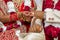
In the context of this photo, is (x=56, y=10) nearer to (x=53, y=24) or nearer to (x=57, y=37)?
(x=53, y=24)

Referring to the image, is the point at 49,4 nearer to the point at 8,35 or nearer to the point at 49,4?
the point at 49,4

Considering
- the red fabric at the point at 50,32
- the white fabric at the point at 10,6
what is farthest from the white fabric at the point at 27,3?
the red fabric at the point at 50,32

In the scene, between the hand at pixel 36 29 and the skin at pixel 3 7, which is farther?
the skin at pixel 3 7

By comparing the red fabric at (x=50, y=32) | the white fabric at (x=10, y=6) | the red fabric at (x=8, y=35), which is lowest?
the red fabric at (x=50, y=32)

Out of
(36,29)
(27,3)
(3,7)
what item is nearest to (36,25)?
(36,29)

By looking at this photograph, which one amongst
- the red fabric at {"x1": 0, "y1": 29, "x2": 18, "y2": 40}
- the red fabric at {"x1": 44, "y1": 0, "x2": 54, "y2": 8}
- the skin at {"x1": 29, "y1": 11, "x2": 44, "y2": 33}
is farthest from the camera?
the red fabric at {"x1": 44, "y1": 0, "x2": 54, "y2": 8}

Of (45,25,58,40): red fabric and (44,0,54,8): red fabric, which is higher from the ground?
(44,0,54,8): red fabric

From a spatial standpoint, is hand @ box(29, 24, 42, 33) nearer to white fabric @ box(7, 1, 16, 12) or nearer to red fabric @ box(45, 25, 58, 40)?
red fabric @ box(45, 25, 58, 40)

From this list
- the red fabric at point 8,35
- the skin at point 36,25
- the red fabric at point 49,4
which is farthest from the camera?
the red fabric at point 49,4

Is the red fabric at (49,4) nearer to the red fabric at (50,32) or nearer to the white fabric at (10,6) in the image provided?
the red fabric at (50,32)

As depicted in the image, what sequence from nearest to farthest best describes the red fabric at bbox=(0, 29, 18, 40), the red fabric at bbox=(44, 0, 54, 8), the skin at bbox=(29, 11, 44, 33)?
1. the red fabric at bbox=(0, 29, 18, 40)
2. the skin at bbox=(29, 11, 44, 33)
3. the red fabric at bbox=(44, 0, 54, 8)

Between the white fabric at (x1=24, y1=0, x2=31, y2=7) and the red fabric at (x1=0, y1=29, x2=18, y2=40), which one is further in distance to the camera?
the white fabric at (x1=24, y1=0, x2=31, y2=7)

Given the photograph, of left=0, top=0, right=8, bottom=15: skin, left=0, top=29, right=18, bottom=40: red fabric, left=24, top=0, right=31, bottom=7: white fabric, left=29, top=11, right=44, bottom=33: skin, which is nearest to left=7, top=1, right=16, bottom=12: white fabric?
left=0, top=0, right=8, bottom=15: skin

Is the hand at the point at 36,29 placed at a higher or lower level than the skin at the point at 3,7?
lower
